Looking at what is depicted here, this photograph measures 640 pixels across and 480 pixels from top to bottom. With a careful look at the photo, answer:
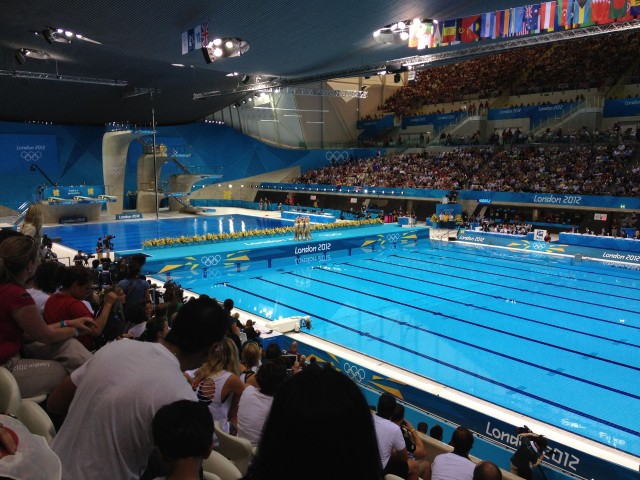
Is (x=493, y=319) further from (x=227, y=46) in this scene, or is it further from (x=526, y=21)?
(x=227, y=46)

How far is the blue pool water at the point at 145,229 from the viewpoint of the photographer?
70.0ft

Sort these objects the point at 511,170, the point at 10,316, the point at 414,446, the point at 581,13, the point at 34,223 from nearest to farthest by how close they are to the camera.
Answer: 1. the point at 10,316
2. the point at 414,446
3. the point at 34,223
4. the point at 581,13
5. the point at 511,170

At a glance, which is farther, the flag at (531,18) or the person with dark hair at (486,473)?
the flag at (531,18)

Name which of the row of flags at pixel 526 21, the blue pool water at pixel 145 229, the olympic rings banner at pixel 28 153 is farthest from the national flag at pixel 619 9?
the olympic rings banner at pixel 28 153

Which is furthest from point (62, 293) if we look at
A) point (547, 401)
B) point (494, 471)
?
point (547, 401)

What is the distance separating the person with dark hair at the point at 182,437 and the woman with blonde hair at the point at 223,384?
1690mm

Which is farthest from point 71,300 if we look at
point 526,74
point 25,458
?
point 526,74

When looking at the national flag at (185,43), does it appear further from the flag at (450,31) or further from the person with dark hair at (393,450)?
the person with dark hair at (393,450)

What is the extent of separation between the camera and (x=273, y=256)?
18500mm

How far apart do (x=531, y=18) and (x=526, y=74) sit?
22.8 m

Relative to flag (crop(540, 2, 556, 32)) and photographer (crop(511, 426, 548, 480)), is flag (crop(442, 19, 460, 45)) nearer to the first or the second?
flag (crop(540, 2, 556, 32))

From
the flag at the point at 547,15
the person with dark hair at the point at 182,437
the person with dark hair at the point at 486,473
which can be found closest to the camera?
the person with dark hair at the point at 182,437

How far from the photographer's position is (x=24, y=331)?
2.61 metres

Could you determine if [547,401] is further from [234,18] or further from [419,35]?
[234,18]
